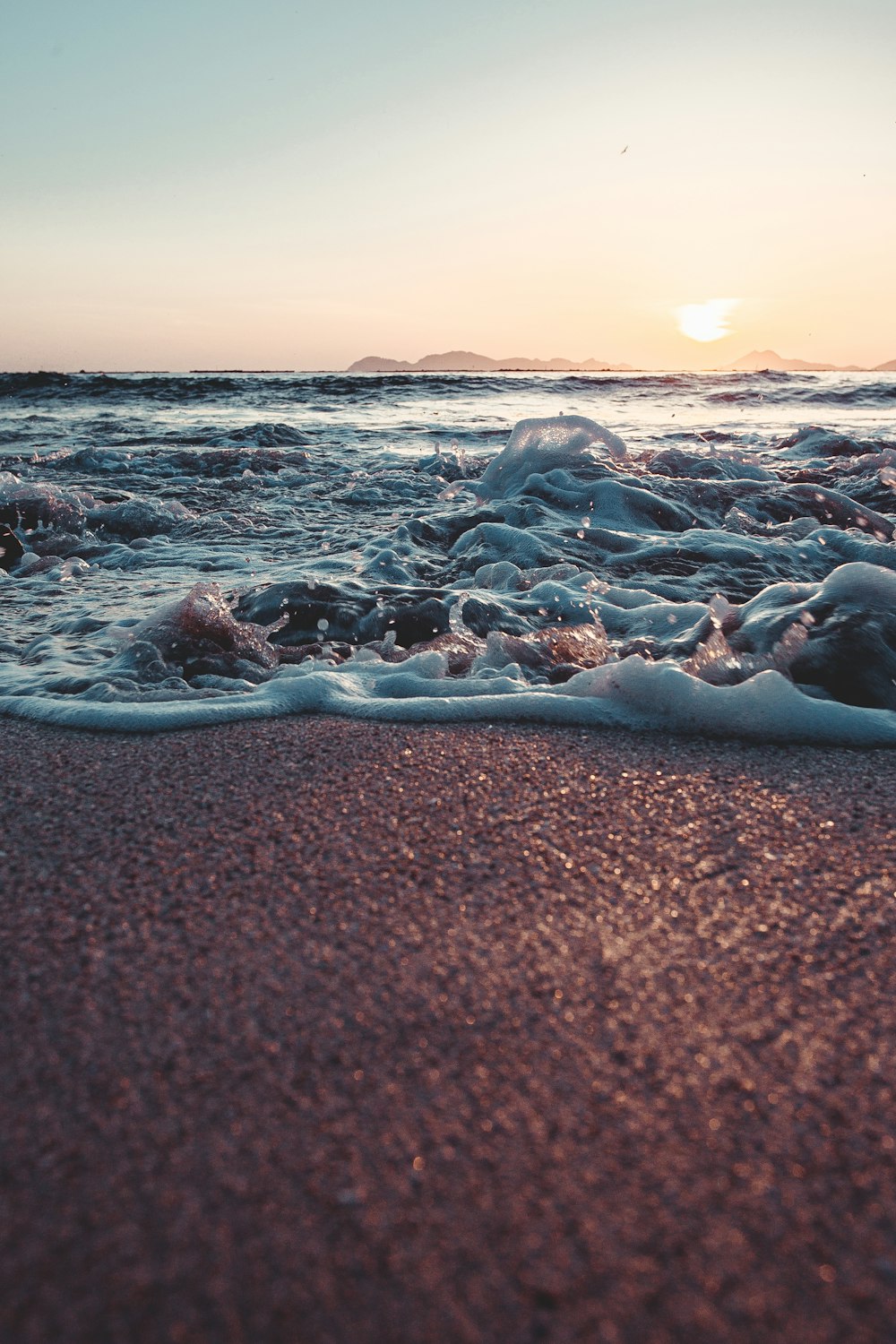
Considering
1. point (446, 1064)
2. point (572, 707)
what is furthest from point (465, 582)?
point (446, 1064)

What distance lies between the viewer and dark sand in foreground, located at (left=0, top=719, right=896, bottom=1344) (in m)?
0.66

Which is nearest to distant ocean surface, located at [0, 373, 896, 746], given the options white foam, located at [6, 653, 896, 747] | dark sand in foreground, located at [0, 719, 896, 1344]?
white foam, located at [6, 653, 896, 747]

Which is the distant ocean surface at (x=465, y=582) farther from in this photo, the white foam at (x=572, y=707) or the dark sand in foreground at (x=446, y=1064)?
the dark sand in foreground at (x=446, y=1064)

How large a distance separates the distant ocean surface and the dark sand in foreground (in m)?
0.50

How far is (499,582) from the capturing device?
3346 millimetres

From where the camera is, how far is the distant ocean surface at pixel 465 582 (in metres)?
2.01

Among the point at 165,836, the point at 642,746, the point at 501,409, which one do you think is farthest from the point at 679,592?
the point at 501,409

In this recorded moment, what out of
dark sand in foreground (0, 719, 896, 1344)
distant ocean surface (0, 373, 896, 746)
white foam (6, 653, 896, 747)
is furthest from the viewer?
distant ocean surface (0, 373, 896, 746)

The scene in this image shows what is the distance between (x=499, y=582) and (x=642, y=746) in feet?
5.53

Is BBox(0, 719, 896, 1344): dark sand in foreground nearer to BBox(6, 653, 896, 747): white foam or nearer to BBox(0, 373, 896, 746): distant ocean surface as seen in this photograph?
BBox(6, 653, 896, 747): white foam

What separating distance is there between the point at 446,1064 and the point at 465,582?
2.62 m

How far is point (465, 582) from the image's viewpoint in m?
3.38

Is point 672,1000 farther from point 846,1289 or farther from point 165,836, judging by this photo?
point 165,836

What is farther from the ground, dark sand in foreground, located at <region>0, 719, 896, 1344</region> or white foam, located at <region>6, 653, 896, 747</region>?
white foam, located at <region>6, 653, 896, 747</region>
